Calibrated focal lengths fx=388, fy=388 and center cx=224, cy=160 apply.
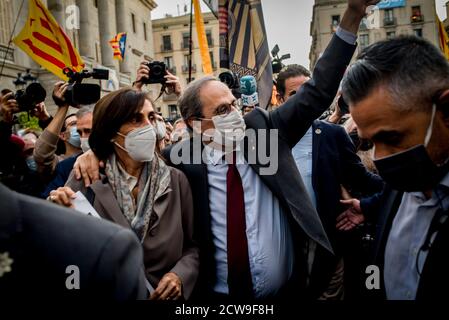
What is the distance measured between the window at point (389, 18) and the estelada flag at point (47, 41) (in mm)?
49915

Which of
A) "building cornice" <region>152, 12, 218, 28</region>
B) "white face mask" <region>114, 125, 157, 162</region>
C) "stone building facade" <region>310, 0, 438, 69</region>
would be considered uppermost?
"building cornice" <region>152, 12, 218, 28</region>

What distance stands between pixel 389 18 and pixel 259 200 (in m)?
52.8

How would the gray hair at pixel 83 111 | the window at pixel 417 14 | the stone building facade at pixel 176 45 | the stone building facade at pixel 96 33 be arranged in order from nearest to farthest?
the gray hair at pixel 83 111 < the stone building facade at pixel 96 33 < the window at pixel 417 14 < the stone building facade at pixel 176 45

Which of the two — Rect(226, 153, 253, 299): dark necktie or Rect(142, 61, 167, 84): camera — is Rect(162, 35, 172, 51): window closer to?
Rect(142, 61, 167, 84): camera

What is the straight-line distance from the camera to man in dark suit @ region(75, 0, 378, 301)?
2137 millimetres

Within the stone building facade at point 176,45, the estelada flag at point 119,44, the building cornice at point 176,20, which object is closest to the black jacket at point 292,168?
the estelada flag at point 119,44

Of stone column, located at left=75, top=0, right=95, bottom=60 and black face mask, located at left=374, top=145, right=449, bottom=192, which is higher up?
stone column, located at left=75, top=0, right=95, bottom=60

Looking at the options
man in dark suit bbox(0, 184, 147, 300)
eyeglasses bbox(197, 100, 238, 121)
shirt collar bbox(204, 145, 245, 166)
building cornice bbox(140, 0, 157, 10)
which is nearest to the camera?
man in dark suit bbox(0, 184, 147, 300)

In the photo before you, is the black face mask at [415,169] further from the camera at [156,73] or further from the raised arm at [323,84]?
the camera at [156,73]

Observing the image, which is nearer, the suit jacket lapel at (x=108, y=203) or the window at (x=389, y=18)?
the suit jacket lapel at (x=108, y=203)

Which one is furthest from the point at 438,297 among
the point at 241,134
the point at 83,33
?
the point at 83,33

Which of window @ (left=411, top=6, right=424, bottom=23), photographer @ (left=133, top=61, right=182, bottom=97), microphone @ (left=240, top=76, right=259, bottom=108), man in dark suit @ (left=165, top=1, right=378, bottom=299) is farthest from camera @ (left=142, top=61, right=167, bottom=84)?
window @ (left=411, top=6, right=424, bottom=23)

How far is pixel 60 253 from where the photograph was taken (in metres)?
0.81

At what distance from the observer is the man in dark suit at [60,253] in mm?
770
